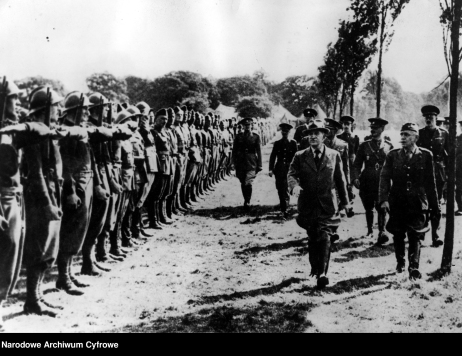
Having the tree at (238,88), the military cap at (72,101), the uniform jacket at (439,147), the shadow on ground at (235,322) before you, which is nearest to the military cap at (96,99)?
the military cap at (72,101)

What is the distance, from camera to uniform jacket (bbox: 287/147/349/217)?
5.88 meters

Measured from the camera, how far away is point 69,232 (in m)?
5.48

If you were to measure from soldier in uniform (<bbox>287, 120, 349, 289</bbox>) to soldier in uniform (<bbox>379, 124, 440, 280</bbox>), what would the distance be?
826 millimetres

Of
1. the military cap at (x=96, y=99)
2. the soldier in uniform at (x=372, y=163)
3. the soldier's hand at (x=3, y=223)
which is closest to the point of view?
the soldier's hand at (x=3, y=223)

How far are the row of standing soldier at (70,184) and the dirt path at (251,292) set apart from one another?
35 cm

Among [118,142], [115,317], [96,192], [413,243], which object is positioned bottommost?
[115,317]

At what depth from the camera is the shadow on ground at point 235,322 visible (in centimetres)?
454

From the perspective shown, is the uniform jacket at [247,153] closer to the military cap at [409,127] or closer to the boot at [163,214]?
the boot at [163,214]

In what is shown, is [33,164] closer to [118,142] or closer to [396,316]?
[118,142]

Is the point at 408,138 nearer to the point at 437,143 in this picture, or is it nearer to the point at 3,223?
the point at 437,143

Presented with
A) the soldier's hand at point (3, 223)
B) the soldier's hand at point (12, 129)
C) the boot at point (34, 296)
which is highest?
the soldier's hand at point (12, 129)

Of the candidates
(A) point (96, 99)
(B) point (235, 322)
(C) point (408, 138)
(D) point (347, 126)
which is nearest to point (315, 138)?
(C) point (408, 138)
